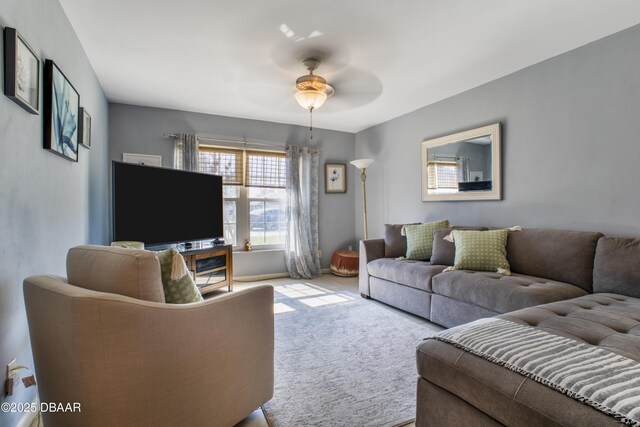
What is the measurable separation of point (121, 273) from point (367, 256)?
2947 mm

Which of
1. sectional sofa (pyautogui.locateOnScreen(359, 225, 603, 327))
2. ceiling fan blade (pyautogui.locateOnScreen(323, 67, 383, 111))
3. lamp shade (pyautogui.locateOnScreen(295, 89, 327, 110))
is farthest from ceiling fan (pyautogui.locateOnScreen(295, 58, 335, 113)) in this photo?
sectional sofa (pyautogui.locateOnScreen(359, 225, 603, 327))

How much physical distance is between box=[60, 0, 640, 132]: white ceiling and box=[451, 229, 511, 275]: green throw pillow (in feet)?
5.18

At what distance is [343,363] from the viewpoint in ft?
7.16

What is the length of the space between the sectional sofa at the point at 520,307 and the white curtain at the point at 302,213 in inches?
51.9

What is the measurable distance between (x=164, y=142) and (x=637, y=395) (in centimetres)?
463

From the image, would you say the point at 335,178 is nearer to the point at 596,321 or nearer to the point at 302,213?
the point at 302,213

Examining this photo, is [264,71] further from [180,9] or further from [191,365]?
[191,365]

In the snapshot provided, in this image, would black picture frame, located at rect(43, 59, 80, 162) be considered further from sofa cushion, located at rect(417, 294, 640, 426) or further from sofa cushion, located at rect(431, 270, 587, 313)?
sofa cushion, located at rect(431, 270, 587, 313)

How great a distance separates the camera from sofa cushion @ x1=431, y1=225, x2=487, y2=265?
3200 millimetres

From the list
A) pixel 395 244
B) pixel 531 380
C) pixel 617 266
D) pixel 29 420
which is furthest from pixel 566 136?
pixel 29 420

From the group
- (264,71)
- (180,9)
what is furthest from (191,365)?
(264,71)

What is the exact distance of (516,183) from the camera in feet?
10.2

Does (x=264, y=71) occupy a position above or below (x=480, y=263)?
above

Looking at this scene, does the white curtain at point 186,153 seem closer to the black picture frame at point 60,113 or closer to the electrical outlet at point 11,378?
the black picture frame at point 60,113
